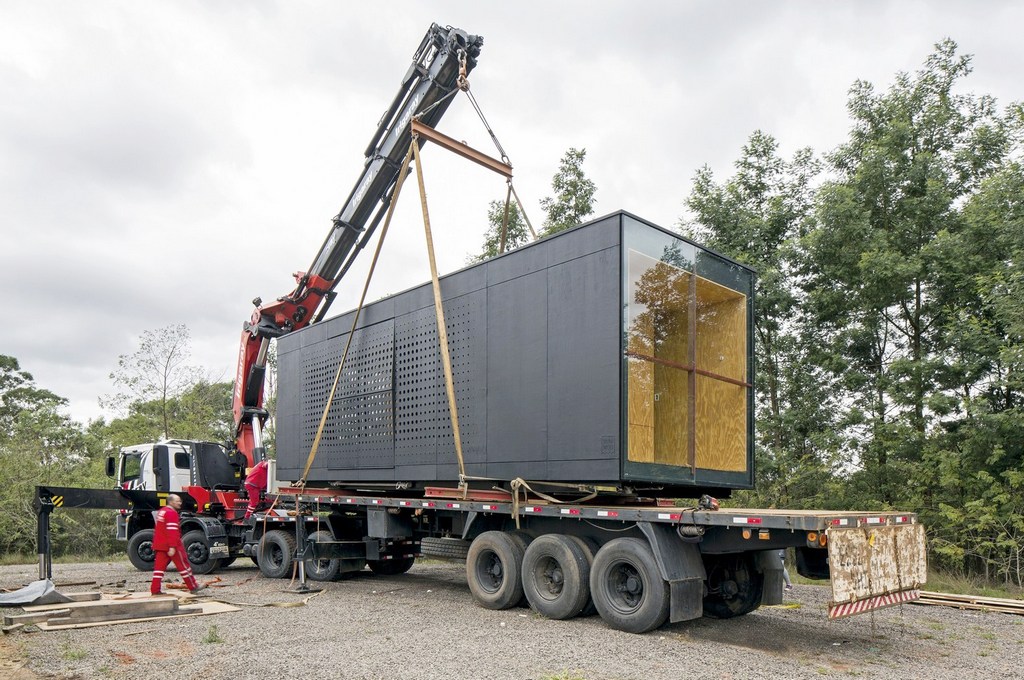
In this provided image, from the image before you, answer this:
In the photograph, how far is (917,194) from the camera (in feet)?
52.0

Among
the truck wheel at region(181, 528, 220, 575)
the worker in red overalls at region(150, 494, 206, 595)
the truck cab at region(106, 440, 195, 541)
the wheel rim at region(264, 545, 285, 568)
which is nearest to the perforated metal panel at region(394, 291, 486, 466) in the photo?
the worker in red overalls at region(150, 494, 206, 595)

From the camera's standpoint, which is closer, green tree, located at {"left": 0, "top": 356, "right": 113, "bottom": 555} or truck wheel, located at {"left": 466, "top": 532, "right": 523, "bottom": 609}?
truck wheel, located at {"left": 466, "top": 532, "right": 523, "bottom": 609}

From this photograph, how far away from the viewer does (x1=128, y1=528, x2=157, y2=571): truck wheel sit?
50.5ft

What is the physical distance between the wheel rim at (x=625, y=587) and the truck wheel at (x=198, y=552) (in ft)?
31.6

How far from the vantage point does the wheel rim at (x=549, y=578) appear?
352 inches

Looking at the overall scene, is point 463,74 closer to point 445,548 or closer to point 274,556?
point 445,548

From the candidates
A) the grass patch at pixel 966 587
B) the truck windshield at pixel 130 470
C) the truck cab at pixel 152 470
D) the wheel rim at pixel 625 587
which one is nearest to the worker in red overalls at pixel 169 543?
the truck cab at pixel 152 470

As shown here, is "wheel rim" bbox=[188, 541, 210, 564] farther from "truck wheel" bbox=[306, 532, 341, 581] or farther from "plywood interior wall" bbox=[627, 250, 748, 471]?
"plywood interior wall" bbox=[627, 250, 748, 471]

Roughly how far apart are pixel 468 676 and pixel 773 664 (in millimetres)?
2651

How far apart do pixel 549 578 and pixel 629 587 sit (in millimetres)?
1279

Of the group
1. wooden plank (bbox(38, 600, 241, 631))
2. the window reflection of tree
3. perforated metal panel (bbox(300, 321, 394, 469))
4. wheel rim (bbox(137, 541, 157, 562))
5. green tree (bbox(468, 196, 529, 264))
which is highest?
green tree (bbox(468, 196, 529, 264))

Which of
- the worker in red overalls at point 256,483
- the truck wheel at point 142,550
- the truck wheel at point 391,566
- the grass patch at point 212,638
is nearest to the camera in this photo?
the grass patch at point 212,638

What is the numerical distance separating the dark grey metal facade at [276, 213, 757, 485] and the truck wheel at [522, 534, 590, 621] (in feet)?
2.57

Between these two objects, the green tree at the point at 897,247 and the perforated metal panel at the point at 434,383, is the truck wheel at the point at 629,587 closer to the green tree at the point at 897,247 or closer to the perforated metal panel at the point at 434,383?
the perforated metal panel at the point at 434,383
